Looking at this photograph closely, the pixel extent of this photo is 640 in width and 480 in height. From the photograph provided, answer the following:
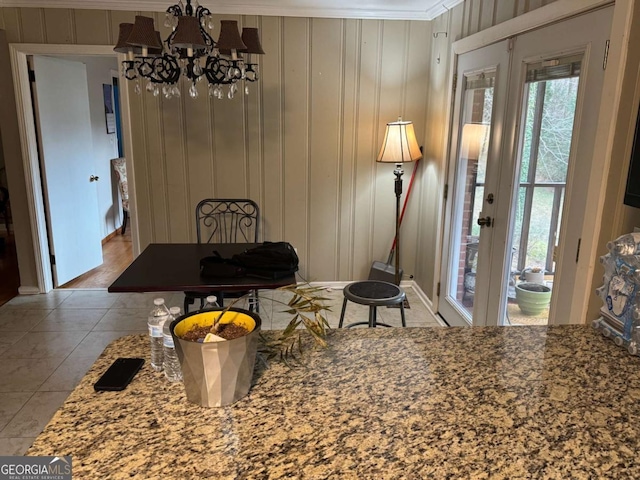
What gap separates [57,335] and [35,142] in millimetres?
1652

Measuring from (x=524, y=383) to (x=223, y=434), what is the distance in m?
0.66

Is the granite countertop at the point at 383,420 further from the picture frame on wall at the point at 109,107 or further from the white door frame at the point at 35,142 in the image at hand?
the picture frame on wall at the point at 109,107

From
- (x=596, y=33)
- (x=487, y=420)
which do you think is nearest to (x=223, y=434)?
(x=487, y=420)

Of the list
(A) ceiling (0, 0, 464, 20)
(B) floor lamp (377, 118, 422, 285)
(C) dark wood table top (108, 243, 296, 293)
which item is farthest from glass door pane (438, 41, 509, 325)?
(C) dark wood table top (108, 243, 296, 293)

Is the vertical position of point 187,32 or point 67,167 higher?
point 187,32

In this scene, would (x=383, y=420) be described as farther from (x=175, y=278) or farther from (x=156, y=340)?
(x=175, y=278)

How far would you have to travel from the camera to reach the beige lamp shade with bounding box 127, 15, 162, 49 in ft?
7.31

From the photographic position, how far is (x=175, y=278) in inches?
100

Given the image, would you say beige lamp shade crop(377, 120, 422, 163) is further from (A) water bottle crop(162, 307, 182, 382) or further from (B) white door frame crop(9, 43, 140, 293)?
(A) water bottle crop(162, 307, 182, 382)

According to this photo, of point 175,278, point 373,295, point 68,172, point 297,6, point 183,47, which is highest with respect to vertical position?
point 297,6

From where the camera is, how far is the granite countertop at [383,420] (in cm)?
84

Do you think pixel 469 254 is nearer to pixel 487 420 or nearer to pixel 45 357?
pixel 487 420

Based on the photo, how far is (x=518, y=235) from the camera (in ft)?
8.64

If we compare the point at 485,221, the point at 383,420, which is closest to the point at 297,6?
the point at 485,221
